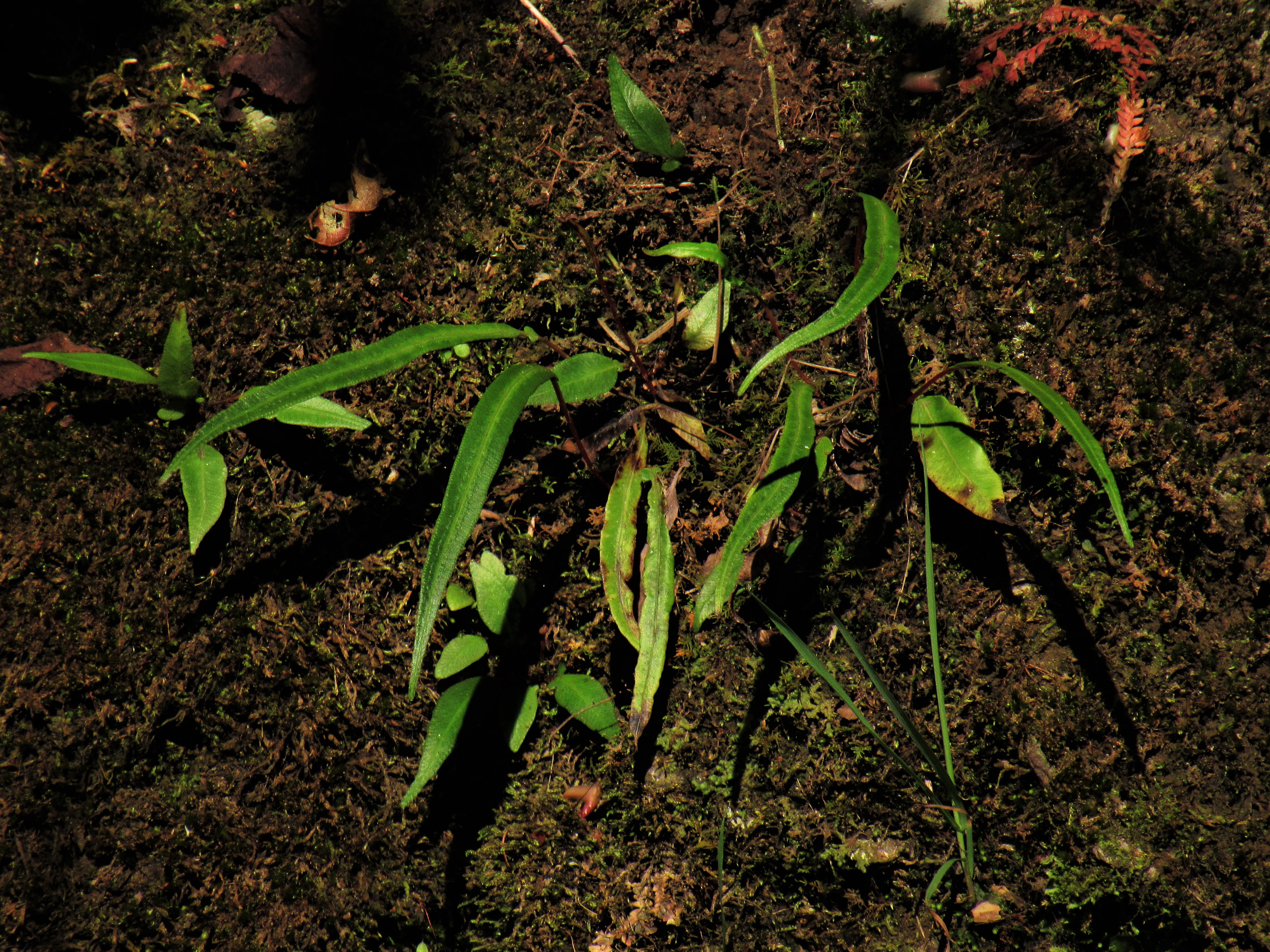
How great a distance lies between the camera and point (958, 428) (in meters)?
1.79

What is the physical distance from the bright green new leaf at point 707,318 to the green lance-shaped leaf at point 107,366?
1.49m

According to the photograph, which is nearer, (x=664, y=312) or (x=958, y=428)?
(x=958, y=428)

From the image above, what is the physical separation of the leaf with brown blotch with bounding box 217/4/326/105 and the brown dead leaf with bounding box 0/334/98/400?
36.5 inches

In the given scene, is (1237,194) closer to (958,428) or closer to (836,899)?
(958,428)

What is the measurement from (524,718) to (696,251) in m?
1.29

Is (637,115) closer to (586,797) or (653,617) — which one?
(653,617)

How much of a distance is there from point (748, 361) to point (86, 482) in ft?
Result: 6.27

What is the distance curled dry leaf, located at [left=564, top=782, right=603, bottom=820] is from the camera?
75.0 inches

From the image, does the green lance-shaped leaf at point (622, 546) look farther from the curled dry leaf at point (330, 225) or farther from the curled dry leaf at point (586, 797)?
the curled dry leaf at point (330, 225)

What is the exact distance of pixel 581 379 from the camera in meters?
1.84

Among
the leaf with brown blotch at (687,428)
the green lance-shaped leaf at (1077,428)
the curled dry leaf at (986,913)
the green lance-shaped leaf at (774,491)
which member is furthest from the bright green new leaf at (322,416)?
the curled dry leaf at (986,913)

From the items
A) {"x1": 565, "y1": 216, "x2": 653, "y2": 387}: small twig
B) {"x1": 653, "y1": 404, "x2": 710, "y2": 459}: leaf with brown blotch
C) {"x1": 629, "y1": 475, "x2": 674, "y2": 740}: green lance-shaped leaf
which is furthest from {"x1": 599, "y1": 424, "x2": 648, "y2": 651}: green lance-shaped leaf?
{"x1": 565, "y1": 216, "x2": 653, "y2": 387}: small twig

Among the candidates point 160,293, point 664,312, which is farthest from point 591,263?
point 160,293

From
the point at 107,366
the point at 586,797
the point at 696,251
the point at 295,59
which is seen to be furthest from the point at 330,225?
the point at 586,797
